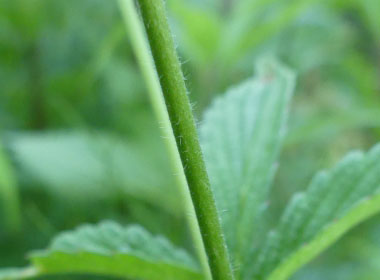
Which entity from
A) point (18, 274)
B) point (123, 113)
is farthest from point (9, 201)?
point (18, 274)

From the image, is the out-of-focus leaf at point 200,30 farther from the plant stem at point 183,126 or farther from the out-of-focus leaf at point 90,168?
the plant stem at point 183,126

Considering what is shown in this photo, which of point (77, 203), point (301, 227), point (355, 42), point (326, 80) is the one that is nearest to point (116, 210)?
point (77, 203)

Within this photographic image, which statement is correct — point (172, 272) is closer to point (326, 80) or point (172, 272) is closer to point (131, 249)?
point (131, 249)

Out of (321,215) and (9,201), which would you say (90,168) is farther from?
(321,215)

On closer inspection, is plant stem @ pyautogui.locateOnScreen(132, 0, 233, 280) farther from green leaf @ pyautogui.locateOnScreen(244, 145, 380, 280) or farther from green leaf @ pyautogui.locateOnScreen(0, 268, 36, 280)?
green leaf @ pyautogui.locateOnScreen(0, 268, 36, 280)

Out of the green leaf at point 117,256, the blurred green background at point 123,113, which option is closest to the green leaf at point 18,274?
the green leaf at point 117,256

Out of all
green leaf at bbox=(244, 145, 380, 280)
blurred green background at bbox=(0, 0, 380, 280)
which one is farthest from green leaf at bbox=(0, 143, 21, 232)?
green leaf at bbox=(244, 145, 380, 280)
